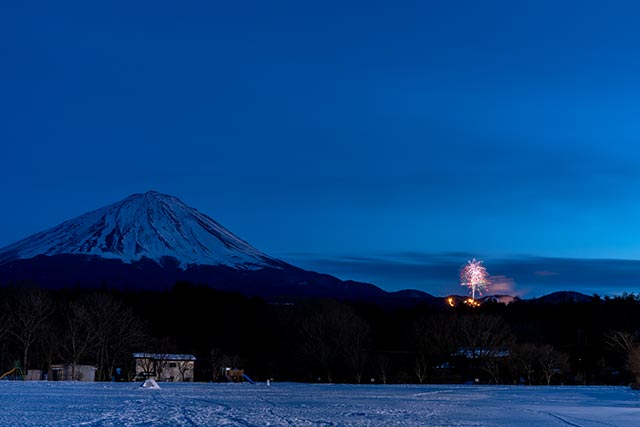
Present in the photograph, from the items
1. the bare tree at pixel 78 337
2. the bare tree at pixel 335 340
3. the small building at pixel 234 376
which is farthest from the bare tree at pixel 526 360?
the bare tree at pixel 78 337

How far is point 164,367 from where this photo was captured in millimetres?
76938

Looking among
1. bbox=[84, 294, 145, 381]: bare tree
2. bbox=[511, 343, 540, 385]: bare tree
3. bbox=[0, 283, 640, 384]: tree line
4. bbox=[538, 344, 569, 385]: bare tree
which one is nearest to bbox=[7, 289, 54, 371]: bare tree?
bbox=[0, 283, 640, 384]: tree line

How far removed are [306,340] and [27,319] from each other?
82.0 ft

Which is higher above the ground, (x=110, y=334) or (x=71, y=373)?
(x=110, y=334)

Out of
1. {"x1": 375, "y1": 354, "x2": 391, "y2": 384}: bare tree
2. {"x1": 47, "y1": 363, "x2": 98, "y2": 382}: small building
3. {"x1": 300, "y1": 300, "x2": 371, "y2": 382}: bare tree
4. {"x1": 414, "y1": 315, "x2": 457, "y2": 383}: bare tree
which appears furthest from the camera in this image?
{"x1": 414, "y1": 315, "x2": 457, "y2": 383}: bare tree

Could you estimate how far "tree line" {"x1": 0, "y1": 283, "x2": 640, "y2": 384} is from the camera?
75.1 metres

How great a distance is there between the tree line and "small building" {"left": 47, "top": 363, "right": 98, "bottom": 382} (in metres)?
1.27

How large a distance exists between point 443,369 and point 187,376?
23651 mm

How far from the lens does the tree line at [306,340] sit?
75125 mm

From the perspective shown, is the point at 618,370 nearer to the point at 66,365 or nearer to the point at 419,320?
the point at 419,320

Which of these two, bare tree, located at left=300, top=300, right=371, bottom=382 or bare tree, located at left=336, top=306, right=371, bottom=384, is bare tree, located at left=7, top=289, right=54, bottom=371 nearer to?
bare tree, located at left=300, top=300, right=371, bottom=382

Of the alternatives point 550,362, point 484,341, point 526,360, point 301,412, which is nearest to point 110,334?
point 484,341

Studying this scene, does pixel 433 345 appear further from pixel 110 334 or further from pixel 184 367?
pixel 110 334

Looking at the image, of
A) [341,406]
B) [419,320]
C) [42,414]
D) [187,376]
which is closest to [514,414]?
[341,406]
